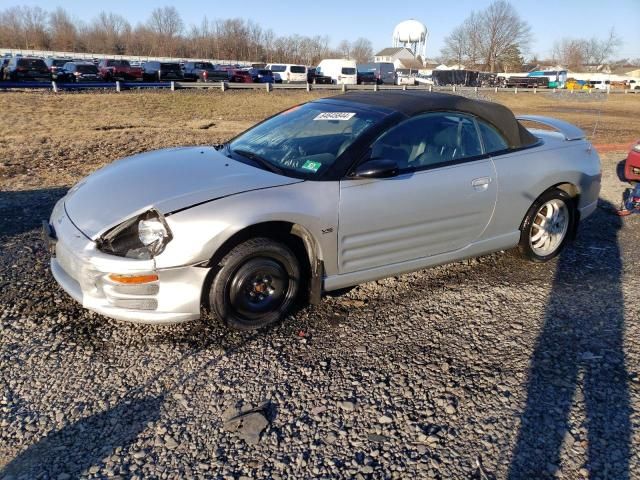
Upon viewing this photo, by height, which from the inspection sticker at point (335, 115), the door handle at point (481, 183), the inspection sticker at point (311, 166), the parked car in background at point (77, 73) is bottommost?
the door handle at point (481, 183)

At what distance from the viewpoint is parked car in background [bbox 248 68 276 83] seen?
1551 inches

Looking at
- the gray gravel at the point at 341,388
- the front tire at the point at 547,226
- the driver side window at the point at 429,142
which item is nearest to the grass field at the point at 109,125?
the front tire at the point at 547,226

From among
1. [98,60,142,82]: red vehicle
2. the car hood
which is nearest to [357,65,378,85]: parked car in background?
[98,60,142,82]: red vehicle

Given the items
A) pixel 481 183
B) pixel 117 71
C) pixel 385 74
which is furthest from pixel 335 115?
pixel 385 74

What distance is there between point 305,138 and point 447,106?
3.83 ft

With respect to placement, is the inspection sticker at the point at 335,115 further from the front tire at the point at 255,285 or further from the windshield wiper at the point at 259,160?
the front tire at the point at 255,285

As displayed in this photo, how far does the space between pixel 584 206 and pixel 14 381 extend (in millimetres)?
4811

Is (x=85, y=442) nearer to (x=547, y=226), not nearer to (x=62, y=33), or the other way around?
(x=547, y=226)

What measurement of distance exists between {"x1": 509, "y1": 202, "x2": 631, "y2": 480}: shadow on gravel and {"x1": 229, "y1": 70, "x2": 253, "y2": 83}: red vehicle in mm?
36344

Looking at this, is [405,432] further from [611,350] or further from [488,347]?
[611,350]

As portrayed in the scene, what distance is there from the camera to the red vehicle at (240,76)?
3766cm

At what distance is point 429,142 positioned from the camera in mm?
3828

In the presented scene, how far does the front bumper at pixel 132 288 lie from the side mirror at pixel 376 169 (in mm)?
1208

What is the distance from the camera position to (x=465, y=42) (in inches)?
3514
